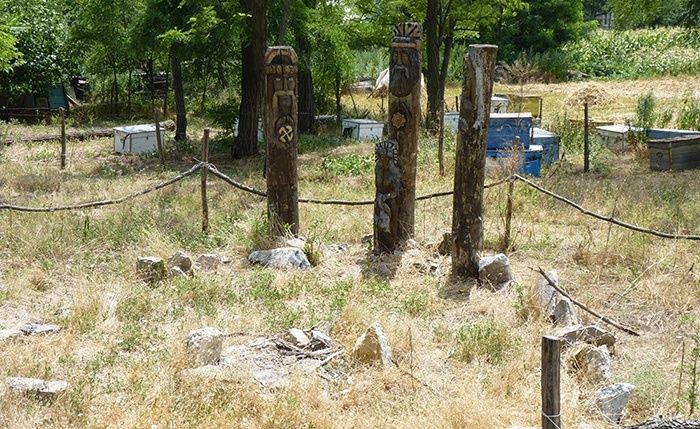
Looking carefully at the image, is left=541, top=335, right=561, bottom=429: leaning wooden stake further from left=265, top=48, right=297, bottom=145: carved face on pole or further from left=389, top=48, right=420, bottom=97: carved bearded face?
left=265, top=48, right=297, bottom=145: carved face on pole

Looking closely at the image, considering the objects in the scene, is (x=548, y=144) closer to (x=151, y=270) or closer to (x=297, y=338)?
(x=151, y=270)

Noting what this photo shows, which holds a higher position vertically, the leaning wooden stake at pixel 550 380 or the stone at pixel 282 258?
the leaning wooden stake at pixel 550 380

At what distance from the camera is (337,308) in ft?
22.1

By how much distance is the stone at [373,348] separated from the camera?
224 inches

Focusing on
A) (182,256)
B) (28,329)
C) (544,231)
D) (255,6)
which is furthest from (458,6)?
(28,329)

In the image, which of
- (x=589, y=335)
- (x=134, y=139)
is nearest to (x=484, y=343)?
(x=589, y=335)

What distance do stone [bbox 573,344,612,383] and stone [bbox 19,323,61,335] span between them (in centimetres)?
402

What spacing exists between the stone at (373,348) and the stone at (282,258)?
2362mm

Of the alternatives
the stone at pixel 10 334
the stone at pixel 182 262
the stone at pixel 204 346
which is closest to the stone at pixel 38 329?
the stone at pixel 10 334

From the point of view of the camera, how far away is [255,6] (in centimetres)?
1431

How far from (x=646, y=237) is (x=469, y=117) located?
257cm

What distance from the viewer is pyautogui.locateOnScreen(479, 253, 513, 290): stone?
747cm

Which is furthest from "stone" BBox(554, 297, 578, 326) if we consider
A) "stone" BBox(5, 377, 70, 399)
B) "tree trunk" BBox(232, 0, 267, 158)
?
"tree trunk" BBox(232, 0, 267, 158)

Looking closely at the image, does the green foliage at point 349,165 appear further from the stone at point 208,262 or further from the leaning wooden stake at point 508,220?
the stone at point 208,262
